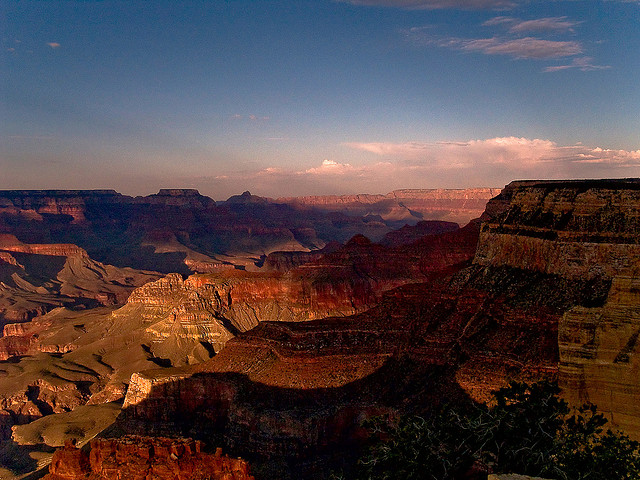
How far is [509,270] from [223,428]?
18478mm

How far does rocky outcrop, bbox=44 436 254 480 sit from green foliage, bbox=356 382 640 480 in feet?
27.3

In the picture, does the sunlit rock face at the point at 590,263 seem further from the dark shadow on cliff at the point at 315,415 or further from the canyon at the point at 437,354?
the dark shadow on cliff at the point at 315,415

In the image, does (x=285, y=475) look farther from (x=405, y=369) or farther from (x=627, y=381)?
(x=627, y=381)

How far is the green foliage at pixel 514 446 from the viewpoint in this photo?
43.7 feet

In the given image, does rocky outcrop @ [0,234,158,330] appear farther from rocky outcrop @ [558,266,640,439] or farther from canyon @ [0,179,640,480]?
rocky outcrop @ [558,266,640,439]

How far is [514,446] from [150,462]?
14256 millimetres

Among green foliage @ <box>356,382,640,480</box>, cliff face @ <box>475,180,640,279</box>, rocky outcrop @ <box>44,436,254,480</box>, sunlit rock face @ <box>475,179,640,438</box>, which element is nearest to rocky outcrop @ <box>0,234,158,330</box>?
rocky outcrop @ <box>44,436,254,480</box>

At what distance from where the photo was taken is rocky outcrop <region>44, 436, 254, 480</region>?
22.1 meters

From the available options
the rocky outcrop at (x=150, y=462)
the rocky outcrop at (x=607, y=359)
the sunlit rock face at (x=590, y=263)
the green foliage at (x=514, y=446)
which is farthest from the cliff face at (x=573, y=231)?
the rocky outcrop at (x=150, y=462)

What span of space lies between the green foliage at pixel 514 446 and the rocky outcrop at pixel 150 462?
8334 mm

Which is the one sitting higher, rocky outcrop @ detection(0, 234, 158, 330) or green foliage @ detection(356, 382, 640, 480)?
green foliage @ detection(356, 382, 640, 480)

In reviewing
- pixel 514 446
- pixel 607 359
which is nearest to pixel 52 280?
pixel 607 359

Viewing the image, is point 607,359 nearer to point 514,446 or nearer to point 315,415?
point 514,446

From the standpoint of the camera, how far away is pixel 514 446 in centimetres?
1459
